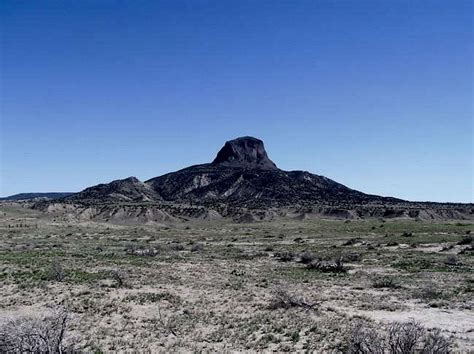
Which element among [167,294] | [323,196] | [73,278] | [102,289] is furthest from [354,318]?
[323,196]

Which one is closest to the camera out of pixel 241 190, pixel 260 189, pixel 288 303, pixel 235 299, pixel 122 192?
pixel 288 303

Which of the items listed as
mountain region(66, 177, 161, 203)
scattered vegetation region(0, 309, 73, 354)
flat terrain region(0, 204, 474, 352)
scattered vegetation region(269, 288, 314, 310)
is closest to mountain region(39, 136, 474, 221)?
mountain region(66, 177, 161, 203)

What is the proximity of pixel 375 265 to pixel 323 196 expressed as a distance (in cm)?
13151

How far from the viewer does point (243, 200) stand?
151625mm

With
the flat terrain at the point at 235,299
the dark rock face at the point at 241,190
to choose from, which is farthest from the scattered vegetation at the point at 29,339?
the dark rock face at the point at 241,190

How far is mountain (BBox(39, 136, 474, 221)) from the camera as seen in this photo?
370ft

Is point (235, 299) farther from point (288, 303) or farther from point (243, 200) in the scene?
point (243, 200)

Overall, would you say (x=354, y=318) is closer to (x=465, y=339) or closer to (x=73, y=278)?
(x=465, y=339)

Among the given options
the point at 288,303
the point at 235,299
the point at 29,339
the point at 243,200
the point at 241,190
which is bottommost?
the point at 235,299

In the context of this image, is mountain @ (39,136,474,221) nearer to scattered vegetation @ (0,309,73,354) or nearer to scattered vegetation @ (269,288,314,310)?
scattered vegetation @ (269,288,314,310)

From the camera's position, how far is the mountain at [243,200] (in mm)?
112875

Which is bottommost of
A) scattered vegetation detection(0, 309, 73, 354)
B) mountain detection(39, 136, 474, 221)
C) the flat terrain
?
the flat terrain

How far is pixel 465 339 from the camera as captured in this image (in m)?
13.4

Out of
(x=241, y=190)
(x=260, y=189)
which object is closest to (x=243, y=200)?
(x=260, y=189)
